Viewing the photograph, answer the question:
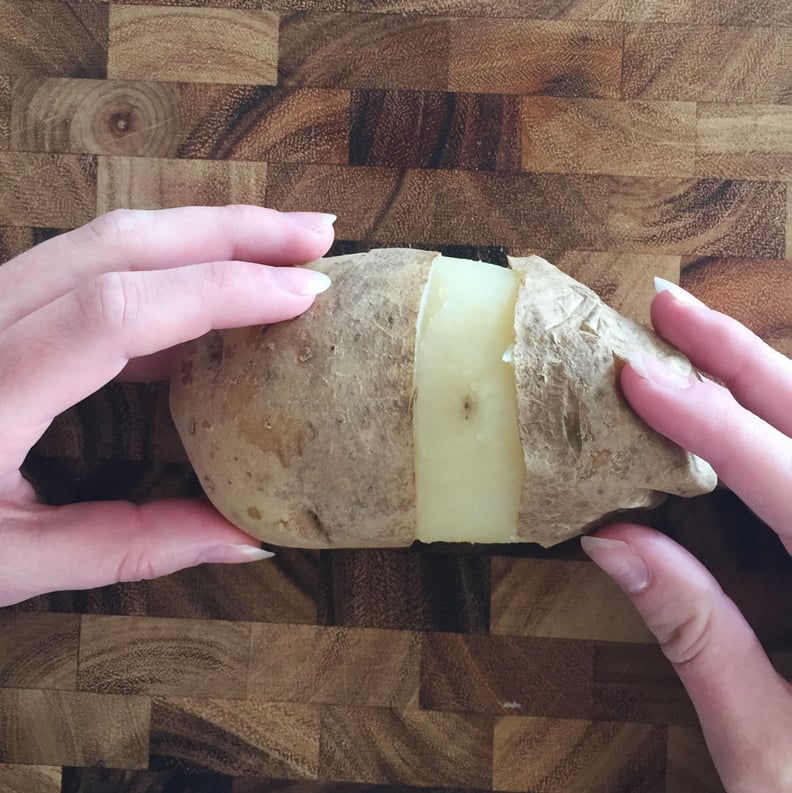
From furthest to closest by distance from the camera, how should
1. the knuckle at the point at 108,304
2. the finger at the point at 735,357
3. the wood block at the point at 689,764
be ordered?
the wood block at the point at 689,764 < the finger at the point at 735,357 < the knuckle at the point at 108,304

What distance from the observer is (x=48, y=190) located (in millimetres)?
1595

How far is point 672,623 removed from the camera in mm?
1327

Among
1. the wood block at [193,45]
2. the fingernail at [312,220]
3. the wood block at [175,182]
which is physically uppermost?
the wood block at [193,45]

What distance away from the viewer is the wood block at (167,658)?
158 cm

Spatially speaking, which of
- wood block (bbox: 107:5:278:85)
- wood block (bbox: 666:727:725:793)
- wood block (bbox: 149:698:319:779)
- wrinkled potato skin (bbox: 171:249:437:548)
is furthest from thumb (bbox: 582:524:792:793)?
wood block (bbox: 107:5:278:85)

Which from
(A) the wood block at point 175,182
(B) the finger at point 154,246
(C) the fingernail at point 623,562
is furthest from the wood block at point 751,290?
(A) the wood block at point 175,182

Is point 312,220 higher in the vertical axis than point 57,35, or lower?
lower

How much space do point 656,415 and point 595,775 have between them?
2.74ft

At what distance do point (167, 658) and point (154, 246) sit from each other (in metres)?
0.85

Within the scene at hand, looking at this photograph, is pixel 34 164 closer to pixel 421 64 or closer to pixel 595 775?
pixel 421 64

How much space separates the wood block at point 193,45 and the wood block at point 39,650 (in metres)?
1.16

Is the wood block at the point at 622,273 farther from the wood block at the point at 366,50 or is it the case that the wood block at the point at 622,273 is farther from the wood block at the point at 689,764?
the wood block at the point at 689,764

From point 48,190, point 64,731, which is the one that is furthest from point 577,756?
point 48,190

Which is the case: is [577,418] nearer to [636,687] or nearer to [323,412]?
[323,412]
